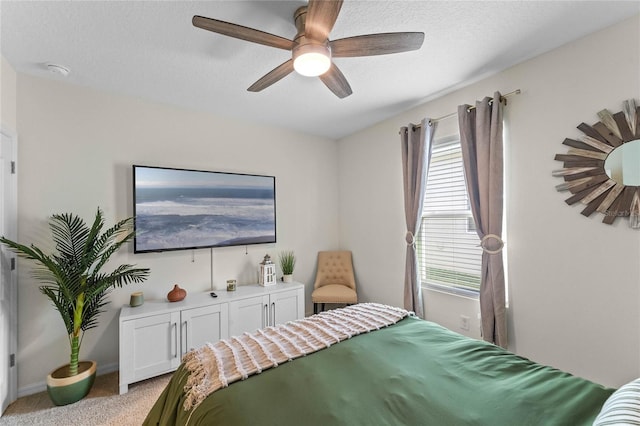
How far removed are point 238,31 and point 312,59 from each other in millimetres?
413

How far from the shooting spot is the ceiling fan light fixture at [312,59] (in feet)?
4.87

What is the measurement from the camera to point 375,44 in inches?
59.1

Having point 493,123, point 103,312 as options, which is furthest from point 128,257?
point 493,123

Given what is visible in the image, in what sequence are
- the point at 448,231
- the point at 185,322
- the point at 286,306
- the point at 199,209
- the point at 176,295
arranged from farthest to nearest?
the point at 286,306 < the point at 199,209 < the point at 448,231 < the point at 176,295 < the point at 185,322

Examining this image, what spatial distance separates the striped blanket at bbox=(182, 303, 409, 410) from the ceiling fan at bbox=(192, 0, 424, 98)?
5.29 feet

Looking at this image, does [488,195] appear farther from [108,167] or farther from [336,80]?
[108,167]

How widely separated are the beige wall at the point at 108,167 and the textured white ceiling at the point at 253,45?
24 cm

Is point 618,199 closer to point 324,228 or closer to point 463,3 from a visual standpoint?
point 463,3

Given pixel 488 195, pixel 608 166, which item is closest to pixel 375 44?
pixel 488 195

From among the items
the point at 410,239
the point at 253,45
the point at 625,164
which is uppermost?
the point at 253,45

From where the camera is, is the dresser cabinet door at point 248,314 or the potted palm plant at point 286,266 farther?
the potted palm plant at point 286,266

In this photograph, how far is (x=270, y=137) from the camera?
3.50 metres

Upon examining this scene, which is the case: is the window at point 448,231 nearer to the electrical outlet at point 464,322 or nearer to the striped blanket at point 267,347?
the electrical outlet at point 464,322

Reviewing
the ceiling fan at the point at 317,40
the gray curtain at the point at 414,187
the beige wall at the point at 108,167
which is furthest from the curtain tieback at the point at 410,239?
the ceiling fan at the point at 317,40
